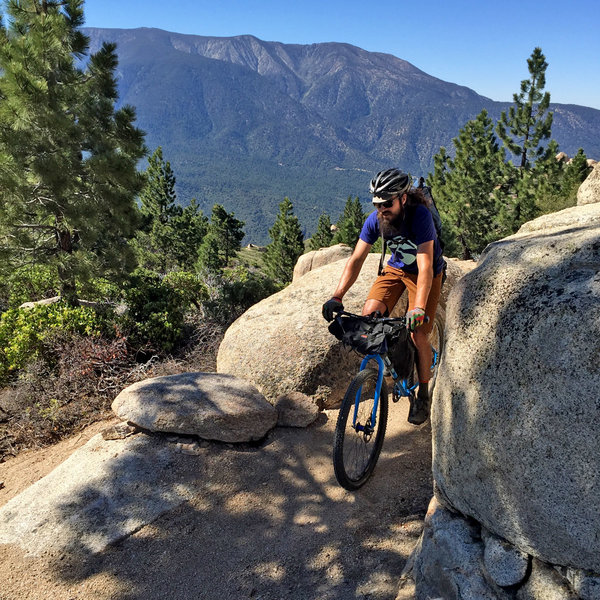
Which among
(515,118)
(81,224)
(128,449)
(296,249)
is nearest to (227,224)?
(296,249)

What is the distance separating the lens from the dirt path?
3.56m

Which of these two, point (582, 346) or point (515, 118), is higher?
point (515, 118)

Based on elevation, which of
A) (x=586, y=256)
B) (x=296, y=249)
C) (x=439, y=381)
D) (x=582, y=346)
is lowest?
(x=296, y=249)

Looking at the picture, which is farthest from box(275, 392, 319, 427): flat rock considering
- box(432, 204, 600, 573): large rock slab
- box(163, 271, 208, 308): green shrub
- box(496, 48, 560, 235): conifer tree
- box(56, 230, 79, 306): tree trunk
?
box(496, 48, 560, 235): conifer tree

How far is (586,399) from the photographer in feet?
7.43

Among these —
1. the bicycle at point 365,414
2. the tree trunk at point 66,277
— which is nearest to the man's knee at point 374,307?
the bicycle at point 365,414

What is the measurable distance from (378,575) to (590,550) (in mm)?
1653

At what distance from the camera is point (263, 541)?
4.00 m

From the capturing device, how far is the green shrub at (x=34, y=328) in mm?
8102

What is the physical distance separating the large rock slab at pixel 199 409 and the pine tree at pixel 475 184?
31173mm

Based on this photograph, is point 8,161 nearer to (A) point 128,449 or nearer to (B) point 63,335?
(B) point 63,335

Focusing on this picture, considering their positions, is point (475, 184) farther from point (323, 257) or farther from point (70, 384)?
Answer: point (70, 384)

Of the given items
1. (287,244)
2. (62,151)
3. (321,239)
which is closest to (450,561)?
(62,151)

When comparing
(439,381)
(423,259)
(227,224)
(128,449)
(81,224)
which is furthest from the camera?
(227,224)
